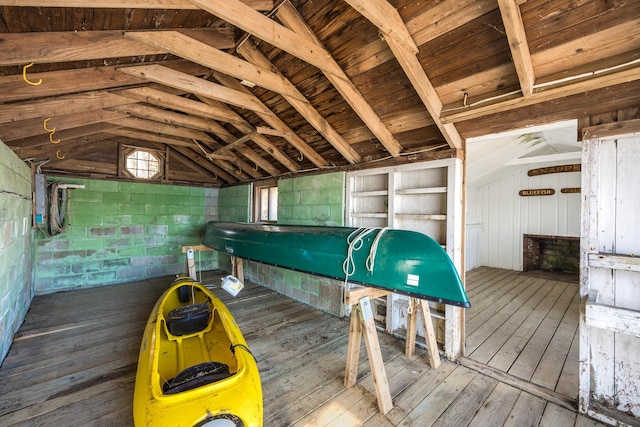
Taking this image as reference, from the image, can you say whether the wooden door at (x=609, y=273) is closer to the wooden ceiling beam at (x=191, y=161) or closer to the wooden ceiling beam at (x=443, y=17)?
the wooden ceiling beam at (x=443, y=17)

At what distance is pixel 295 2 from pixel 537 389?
12.3 feet

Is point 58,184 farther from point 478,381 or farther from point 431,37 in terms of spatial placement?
point 478,381

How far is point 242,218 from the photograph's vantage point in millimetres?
5883

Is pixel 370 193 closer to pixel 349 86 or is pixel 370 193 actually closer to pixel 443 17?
pixel 349 86

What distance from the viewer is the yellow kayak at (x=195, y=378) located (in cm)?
125

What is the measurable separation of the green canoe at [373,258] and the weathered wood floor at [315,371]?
35.0 inches

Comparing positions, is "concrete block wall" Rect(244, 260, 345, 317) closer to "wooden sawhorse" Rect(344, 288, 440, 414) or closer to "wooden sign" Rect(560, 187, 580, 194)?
"wooden sawhorse" Rect(344, 288, 440, 414)

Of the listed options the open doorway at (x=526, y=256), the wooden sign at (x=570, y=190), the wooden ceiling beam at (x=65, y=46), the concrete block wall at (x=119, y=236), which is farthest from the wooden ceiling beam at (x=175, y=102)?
the wooden sign at (x=570, y=190)

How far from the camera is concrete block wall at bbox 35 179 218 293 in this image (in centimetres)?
479

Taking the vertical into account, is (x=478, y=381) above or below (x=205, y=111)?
below

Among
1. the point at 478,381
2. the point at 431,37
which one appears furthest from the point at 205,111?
the point at 478,381

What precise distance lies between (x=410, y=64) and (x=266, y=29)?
1078 mm

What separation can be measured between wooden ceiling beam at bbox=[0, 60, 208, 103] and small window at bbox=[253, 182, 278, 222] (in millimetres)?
3200

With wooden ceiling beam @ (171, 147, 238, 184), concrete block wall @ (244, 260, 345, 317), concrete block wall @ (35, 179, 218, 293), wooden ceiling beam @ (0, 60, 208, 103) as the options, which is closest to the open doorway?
concrete block wall @ (244, 260, 345, 317)
